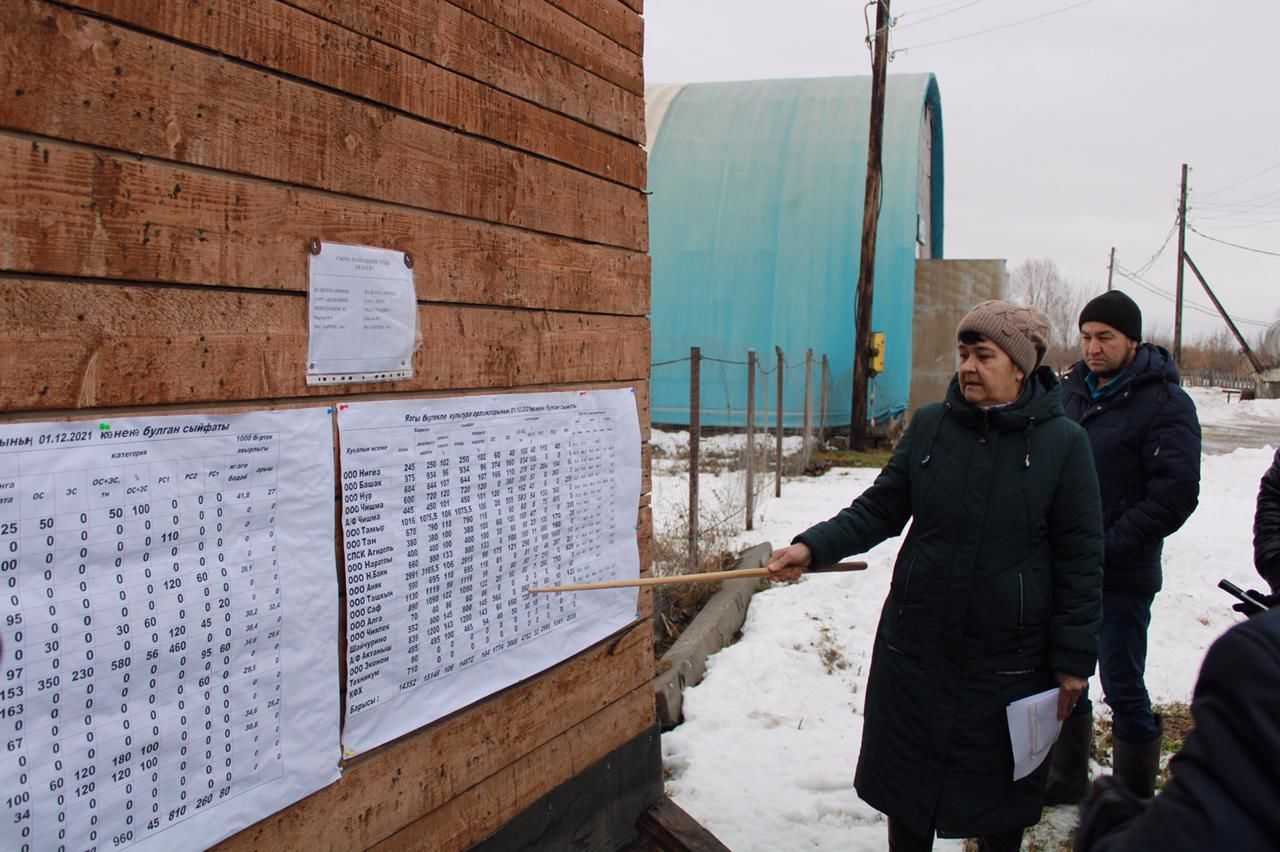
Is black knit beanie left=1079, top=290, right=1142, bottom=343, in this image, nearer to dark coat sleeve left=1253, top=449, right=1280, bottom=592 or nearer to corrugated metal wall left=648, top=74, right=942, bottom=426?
dark coat sleeve left=1253, top=449, right=1280, bottom=592

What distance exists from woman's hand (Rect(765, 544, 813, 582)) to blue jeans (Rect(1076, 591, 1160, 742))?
1.37 m

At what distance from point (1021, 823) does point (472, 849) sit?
159 centimetres

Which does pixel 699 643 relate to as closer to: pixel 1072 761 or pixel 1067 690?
pixel 1072 761

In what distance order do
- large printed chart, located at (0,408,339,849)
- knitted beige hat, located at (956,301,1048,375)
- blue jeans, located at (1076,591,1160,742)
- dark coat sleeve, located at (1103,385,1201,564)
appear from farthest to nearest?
blue jeans, located at (1076,591,1160,742) → dark coat sleeve, located at (1103,385,1201,564) → knitted beige hat, located at (956,301,1048,375) → large printed chart, located at (0,408,339,849)

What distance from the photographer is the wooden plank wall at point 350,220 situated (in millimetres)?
1341

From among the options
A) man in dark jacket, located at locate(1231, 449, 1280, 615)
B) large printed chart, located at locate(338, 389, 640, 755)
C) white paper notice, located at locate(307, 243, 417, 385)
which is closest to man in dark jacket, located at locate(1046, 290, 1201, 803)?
man in dark jacket, located at locate(1231, 449, 1280, 615)

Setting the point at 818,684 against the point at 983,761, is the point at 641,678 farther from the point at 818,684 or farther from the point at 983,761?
the point at 818,684

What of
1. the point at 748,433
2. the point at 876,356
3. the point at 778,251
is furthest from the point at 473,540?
the point at 778,251

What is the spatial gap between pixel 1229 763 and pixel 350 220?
69.6 inches

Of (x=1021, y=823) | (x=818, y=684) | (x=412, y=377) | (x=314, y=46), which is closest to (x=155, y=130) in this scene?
(x=314, y=46)

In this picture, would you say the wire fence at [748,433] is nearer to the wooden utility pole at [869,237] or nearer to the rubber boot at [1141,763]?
the wooden utility pole at [869,237]

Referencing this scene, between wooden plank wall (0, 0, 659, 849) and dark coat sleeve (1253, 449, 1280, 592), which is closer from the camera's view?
wooden plank wall (0, 0, 659, 849)

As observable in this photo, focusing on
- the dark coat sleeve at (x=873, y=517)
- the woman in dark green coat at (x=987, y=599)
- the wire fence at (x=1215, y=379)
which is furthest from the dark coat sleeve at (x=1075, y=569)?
the wire fence at (x=1215, y=379)

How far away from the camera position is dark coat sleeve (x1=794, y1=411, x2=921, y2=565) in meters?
Answer: 2.68
